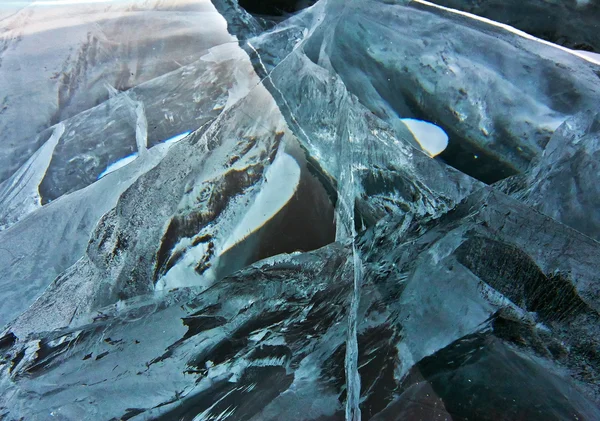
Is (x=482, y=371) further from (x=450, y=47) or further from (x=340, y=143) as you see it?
(x=450, y=47)

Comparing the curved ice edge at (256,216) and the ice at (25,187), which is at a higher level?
the ice at (25,187)

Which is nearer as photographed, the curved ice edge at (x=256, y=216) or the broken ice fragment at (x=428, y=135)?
the curved ice edge at (x=256, y=216)

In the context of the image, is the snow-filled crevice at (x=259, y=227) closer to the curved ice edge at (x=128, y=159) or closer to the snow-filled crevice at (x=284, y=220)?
the snow-filled crevice at (x=284, y=220)

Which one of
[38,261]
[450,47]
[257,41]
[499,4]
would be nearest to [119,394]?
[38,261]

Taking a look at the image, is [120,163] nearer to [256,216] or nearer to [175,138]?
[175,138]

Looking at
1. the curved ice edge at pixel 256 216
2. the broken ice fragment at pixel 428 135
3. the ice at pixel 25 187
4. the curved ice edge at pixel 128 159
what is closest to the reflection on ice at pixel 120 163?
the curved ice edge at pixel 128 159

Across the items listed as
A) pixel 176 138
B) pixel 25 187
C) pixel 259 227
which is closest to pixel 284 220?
pixel 259 227

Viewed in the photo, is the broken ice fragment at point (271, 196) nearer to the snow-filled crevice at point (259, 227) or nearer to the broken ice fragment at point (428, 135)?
the snow-filled crevice at point (259, 227)

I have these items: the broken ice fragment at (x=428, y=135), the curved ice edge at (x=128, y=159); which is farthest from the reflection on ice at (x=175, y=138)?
the broken ice fragment at (x=428, y=135)

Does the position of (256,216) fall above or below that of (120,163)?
below
